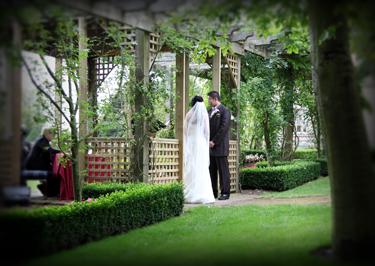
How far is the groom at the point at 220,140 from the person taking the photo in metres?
7.56

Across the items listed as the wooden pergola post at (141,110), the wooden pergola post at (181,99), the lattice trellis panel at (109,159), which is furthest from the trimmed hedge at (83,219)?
the wooden pergola post at (181,99)

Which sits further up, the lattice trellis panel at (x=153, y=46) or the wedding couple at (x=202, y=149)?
the lattice trellis panel at (x=153, y=46)

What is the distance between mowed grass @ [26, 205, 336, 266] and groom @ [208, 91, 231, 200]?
2035 millimetres

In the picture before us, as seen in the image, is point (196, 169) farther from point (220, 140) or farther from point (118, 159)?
point (118, 159)

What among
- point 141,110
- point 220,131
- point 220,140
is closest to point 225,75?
point 220,131

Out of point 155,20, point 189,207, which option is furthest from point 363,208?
point 189,207

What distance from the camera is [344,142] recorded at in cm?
292

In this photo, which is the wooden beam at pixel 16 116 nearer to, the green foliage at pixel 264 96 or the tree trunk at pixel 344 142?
the tree trunk at pixel 344 142

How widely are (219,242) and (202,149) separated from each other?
3400mm

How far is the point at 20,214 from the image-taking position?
2.87 metres

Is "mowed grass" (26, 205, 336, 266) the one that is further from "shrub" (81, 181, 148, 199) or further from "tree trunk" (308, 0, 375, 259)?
"shrub" (81, 181, 148, 199)

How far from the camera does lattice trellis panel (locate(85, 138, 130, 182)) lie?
21.7 feet

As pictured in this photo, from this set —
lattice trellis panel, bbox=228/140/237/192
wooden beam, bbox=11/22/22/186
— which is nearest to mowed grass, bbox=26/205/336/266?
wooden beam, bbox=11/22/22/186

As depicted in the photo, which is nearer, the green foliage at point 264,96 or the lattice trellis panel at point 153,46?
the lattice trellis panel at point 153,46
